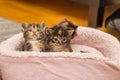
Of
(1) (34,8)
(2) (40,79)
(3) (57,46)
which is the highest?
(1) (34,8)

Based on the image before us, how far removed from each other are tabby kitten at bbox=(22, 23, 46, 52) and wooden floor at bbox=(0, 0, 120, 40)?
79cm

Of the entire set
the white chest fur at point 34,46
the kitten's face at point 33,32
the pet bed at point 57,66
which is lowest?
the pet bed at point 57,66

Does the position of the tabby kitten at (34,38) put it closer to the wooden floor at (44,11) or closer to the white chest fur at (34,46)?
the white chest fur at (34,46)

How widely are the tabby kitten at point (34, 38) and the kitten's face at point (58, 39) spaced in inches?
1.4

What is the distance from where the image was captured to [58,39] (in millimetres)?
1082

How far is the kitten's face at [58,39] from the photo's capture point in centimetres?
108

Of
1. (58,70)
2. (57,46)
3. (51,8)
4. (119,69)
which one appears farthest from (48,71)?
(51,8)

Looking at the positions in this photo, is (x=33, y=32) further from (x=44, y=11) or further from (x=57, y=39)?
(x=44, y=11)

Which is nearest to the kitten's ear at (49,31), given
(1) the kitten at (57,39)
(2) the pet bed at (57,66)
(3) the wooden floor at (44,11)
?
(1) the kitten at (57,39)

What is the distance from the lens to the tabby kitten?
1.08 meters

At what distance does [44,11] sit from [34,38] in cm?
115

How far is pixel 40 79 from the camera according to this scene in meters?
0.97

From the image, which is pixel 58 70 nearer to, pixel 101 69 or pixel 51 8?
pixel 101 69

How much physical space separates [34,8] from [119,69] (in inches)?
56.2
